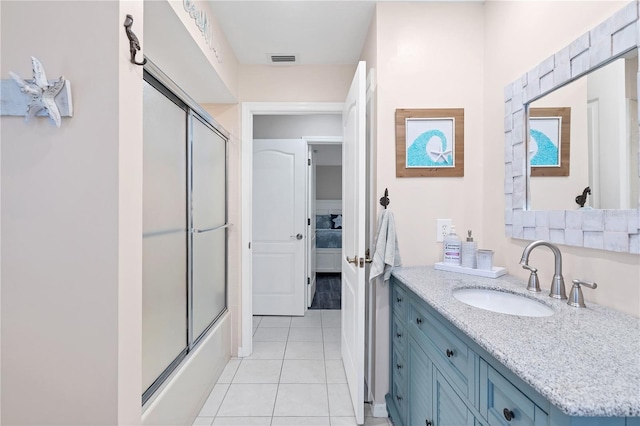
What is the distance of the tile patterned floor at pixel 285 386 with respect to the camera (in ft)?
5.79

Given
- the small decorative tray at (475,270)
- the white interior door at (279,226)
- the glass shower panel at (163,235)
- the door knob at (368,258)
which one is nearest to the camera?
the glass shower panel at (163,235)

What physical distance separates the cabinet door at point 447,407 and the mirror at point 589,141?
2.77ft

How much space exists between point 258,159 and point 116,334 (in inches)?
105

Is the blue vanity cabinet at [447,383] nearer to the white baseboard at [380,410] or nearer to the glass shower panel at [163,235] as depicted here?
the white baseboard at [380,410]

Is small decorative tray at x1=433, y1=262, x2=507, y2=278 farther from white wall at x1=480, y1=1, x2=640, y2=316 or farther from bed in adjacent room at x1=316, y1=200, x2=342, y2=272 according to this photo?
bed in adjacent room at x1=316, y1=200, x2=342, y2=272

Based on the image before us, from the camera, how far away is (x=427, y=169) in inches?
69.2

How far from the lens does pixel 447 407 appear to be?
108 centimetres

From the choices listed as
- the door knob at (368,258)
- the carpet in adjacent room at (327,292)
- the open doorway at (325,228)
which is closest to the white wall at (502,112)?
the door knob at (368,258)

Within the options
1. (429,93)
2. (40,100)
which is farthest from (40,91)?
(429,93)

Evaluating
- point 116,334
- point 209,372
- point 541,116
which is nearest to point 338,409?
point 209,372

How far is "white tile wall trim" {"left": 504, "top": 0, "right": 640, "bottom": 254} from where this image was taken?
3.14ft

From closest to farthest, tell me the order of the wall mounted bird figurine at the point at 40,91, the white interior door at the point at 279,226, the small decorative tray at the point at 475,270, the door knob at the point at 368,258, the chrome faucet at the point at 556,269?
the wall mounted bird figurine at the point at 40,91 → the chrome faucet at the point at 556,269 → the small decorative tray at the point at 475,270 → the door knob at the point at 368,258 → the white interior door at the point at 279,226

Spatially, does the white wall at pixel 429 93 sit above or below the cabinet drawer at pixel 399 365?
above

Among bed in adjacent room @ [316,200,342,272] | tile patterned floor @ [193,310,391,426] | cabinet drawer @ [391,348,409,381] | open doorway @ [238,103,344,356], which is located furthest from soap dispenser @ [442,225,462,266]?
bed in adjacent room @ [316,200,342,272]
